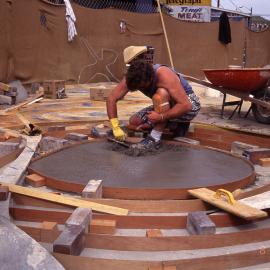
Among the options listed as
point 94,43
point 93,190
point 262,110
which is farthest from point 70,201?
point 94,43

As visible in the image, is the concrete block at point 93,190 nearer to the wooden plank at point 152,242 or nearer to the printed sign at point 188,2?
the wooden plank at point 152,242

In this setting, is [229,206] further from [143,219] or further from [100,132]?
[100,132]

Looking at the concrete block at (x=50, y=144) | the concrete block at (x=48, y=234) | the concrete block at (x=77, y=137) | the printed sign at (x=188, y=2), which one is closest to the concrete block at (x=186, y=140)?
the concrete block at (x=77, y=137)

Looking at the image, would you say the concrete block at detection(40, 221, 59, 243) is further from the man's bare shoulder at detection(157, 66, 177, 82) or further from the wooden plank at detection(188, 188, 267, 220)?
the man's bare shoulder at detection(157, 66, 177, 82)

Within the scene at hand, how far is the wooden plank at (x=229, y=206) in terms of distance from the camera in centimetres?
273

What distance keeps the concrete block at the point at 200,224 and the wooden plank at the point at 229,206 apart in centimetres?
15

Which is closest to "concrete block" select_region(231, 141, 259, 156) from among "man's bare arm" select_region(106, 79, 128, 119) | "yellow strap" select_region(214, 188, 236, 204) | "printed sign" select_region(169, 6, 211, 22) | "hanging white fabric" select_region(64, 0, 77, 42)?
"man's bare arm" select_region(106, 79, 128, 119)

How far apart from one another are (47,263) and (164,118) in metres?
2.43

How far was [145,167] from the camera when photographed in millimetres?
3949

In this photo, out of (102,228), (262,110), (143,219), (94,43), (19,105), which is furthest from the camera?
(94,43)

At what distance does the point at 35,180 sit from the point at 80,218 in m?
0.97

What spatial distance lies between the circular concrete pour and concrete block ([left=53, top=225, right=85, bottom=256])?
0.91 m

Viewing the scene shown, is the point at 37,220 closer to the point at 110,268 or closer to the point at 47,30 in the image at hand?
the point at 110,268

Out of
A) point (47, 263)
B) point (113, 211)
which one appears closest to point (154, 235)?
point (113, 211)
